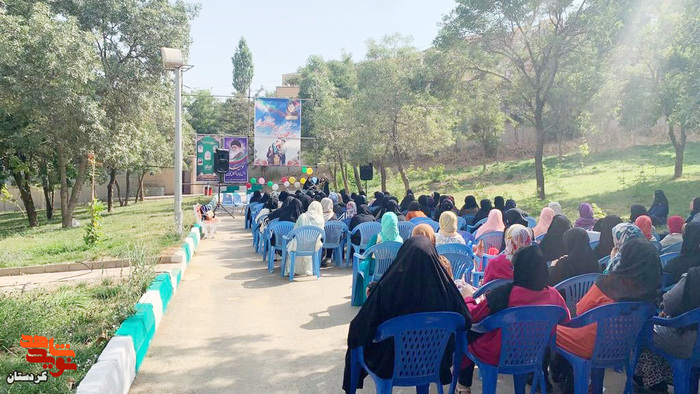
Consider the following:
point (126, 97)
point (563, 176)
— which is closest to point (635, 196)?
point (563, 176)

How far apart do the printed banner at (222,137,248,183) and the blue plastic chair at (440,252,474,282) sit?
22.2 metres

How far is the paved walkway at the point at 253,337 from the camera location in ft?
12.7

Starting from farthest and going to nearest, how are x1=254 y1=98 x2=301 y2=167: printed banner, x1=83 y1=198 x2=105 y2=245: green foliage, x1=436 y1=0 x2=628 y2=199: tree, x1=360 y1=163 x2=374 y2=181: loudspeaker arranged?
x1=254 y1=98 x2=301 y2=167: printed banner → x1=360 y1=163 x2=374 y2=181: loudspeaker → x1=436 y1=0 x2=628 y2=199: tree → x1=83 y1=198 x2=105 y2=245: green foliage

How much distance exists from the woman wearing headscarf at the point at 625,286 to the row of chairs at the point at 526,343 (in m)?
0.06

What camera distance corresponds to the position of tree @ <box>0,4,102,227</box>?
12594 millimetres

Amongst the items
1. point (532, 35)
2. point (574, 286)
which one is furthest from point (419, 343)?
point (532, 35)

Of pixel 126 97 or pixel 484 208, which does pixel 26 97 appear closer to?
pixel 126 97

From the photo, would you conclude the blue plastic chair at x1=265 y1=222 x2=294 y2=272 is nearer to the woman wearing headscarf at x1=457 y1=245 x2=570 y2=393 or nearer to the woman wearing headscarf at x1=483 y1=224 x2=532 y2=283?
the woman wearing headscarf at x1=483 y1=224 x2=532 y2=283

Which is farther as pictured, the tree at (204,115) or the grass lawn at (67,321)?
the tree at (204,115)

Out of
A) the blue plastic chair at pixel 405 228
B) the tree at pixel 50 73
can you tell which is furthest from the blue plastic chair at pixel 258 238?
the tree at pixel 50 73

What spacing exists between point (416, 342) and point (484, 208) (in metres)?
6.30

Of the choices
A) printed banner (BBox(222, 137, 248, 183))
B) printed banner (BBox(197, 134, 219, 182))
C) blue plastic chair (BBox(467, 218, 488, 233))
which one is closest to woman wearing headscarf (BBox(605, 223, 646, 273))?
blue plastic chair (BBox(467, 218, 488, 233))

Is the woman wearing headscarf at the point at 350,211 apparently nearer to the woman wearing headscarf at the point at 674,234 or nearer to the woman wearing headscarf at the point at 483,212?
the woman wearing headscarf at the point at 483,212

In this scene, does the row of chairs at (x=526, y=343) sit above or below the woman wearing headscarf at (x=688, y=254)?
below
